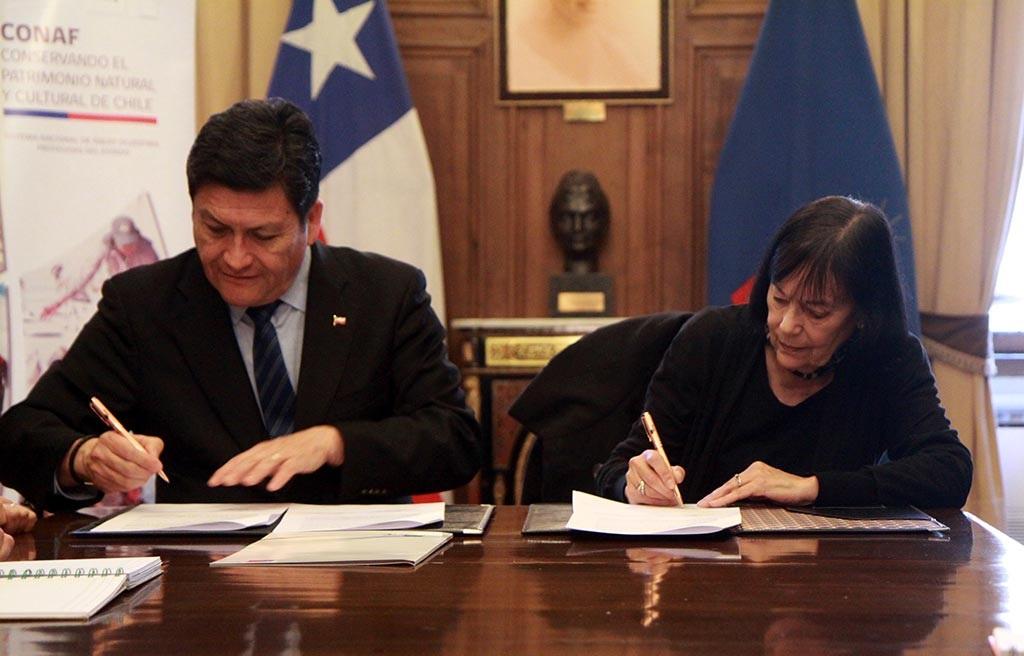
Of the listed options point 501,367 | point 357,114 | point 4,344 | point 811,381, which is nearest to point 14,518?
point 811,381

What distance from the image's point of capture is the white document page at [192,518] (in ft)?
5.65

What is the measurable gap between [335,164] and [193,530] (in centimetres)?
268

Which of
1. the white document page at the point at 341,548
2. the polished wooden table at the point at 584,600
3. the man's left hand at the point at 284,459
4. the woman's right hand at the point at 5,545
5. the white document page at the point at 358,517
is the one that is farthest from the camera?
the man's left hand at the point at 284,459

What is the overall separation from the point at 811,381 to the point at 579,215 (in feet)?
7.44

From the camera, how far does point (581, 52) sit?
4566 millimetres

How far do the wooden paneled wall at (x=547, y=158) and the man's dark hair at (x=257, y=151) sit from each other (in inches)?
96.3

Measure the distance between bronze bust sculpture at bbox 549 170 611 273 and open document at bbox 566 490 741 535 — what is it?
2.63 meters

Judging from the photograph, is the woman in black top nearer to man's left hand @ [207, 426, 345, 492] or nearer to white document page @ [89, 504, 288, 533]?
man's left hand @ [207, 426, 345, 492]

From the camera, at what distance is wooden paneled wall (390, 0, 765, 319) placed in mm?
4555

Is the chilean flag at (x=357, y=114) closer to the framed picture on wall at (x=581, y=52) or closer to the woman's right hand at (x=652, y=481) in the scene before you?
the framed picture on wall at (x=581, y=52)

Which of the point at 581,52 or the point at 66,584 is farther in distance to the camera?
the point at 581,52

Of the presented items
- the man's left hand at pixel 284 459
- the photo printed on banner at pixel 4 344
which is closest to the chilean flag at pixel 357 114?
the photo printed on banner at pixel 4 344

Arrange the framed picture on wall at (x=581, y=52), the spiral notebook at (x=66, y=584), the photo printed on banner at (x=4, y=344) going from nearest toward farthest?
the spiral notebook at (x=66, y=584), the photo printed on banner at (x=4, y=344), the framed picture on wall at (x=581, y=52)

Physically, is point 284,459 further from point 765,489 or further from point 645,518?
point 765,489
